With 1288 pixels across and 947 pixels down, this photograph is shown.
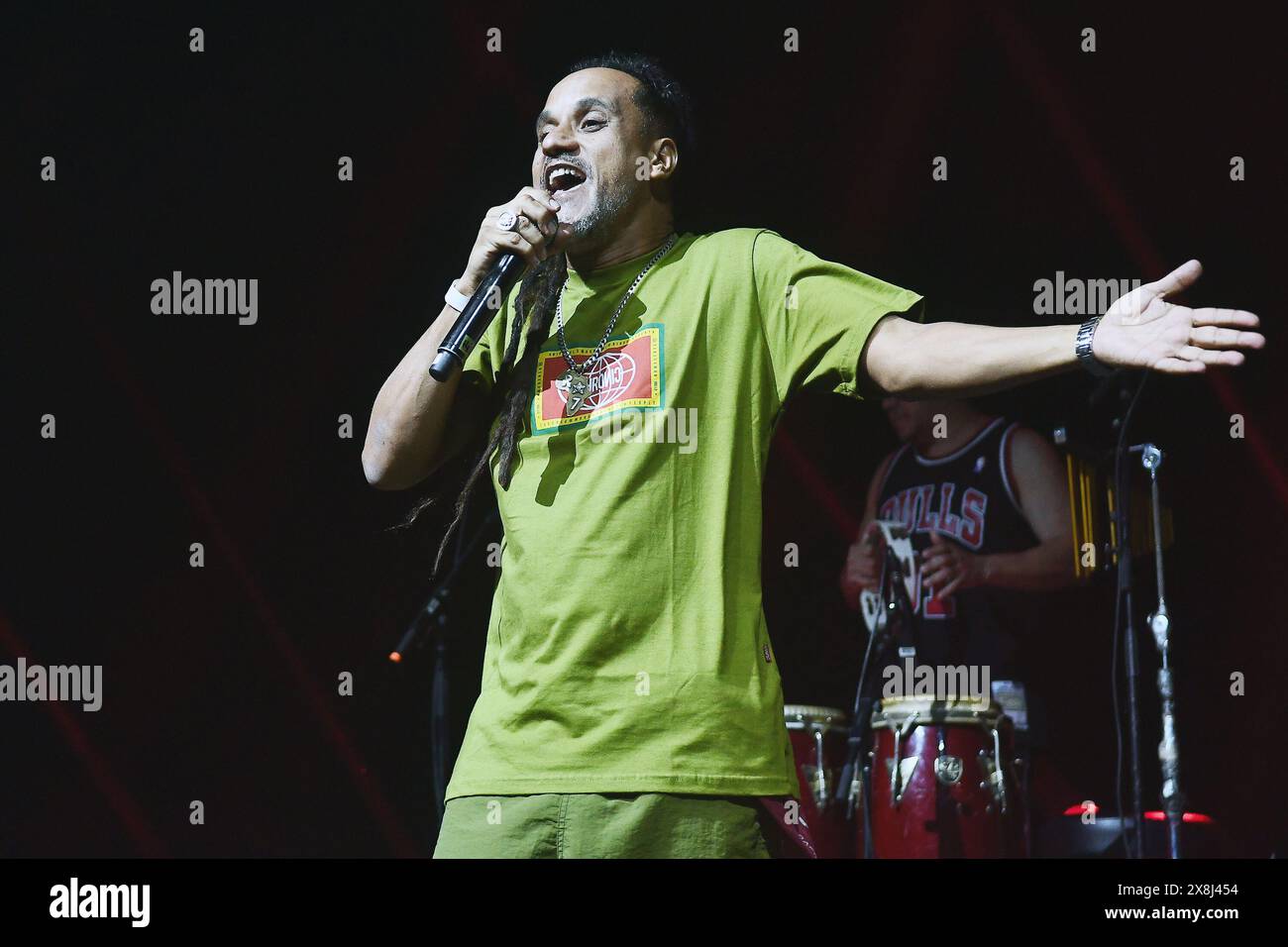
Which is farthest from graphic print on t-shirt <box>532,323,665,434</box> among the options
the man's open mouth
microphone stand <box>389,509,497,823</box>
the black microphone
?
microphone stand <box>389,509,497,823</box>

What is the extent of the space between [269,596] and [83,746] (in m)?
0.66

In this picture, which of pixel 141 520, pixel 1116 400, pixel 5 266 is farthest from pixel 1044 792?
pixel 5 266

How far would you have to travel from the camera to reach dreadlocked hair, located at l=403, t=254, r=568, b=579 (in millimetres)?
2201

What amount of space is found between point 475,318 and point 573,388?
0.19 m

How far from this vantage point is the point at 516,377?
2.27 m

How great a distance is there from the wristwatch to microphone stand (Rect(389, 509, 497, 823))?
2.03 m

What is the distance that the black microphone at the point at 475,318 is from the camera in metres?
2.16

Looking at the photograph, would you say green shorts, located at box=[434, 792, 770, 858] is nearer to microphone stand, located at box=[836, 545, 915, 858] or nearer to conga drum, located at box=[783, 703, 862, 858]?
microphone stand, located at box=[836, 545, 915, 858]

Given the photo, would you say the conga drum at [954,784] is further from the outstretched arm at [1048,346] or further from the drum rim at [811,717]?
the outstretched arm at [1048,346]
